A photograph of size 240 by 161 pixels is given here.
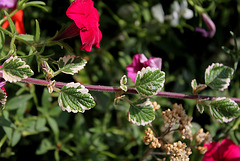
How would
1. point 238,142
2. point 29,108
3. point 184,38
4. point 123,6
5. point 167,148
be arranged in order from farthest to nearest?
point 184,38, point 123,6, point 29,108, point 238,142, point 167,148

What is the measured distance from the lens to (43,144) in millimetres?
814

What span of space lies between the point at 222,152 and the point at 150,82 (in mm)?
306

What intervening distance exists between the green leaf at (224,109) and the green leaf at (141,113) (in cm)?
13

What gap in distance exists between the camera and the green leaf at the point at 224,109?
1.84ft

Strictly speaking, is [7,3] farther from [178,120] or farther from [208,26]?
[208,26]

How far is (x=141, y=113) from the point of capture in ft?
1.77

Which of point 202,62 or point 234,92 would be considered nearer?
point 234,92

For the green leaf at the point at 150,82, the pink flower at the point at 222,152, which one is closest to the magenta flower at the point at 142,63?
the green leaf at the point at 150,82

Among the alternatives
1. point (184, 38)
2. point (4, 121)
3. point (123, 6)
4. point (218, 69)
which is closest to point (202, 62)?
point (184, 38)

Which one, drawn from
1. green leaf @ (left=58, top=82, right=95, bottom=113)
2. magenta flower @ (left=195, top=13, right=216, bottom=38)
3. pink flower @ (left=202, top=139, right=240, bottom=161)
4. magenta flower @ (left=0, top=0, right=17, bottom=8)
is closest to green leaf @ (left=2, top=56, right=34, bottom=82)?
green leaf @ (left=58, top=82, right=95, bottom=113)

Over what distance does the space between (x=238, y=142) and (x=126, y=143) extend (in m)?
0.36

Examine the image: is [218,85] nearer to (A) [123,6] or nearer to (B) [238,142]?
(B) [238,142]

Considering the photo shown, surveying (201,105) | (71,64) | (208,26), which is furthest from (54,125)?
(208,26)

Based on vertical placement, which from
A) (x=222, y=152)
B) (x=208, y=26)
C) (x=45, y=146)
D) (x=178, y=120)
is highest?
(x=208, y=26)
